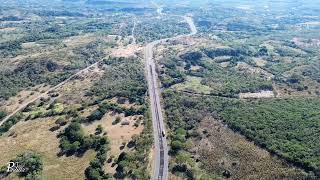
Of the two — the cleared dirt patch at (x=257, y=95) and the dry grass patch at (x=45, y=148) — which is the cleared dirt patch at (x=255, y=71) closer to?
the cleared dirt patch at (x=257, y=95)

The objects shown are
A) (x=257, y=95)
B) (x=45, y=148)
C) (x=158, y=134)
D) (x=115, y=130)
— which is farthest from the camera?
(x=257, y=95)

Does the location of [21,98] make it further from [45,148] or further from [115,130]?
[115,130]

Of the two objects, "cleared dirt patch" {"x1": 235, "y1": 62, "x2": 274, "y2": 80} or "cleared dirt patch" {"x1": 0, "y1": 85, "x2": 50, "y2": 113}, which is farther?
"cleared dirt patch" {"x1": 235, "y1": 62, "x2": 274, "y2": 80}

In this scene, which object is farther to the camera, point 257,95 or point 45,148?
point 257,95

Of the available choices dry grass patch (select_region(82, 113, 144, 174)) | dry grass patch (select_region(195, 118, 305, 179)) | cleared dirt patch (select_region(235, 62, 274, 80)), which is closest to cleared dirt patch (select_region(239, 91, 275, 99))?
cleared dirt patch (select_region(235, 62, 274, 80))

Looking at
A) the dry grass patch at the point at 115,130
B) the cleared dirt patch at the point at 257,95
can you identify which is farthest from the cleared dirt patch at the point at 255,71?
the dry grass patch at the point at 115,130

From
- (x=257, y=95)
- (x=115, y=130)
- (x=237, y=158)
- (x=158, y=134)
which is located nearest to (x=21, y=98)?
(x=115, y=130)

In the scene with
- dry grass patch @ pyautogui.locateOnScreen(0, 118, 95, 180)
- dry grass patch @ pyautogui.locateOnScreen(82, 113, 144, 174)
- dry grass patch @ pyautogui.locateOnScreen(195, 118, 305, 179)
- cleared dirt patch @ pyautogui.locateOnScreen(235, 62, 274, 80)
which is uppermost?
dry grass patch @ pyautogui.locateOnScreen(195, 118, 305, 179)

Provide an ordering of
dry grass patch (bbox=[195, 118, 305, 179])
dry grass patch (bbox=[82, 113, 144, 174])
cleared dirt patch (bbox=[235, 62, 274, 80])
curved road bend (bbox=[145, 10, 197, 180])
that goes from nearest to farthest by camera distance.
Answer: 1. dry grass patch (bbox=[195, 118, 305, 179])
2. curved road bend (bbox=[145, 10, 197, 180])
3. dry grass patch (bbox=[82, 113, 144, 174])
4. cleared dirt patch (bbox=[235, 62, 274, 80])

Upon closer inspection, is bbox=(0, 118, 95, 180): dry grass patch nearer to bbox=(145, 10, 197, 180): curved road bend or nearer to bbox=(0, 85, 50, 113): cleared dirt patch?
bbox=(0, 85, 50, 113): cleared dirt patch

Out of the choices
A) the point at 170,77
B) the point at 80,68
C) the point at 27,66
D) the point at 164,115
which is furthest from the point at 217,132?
the point at 27,66

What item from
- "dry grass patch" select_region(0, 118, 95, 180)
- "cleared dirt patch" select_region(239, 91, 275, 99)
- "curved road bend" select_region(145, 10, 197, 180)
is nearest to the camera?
"curved road bend" select_region(145, 10, 197, 180)
